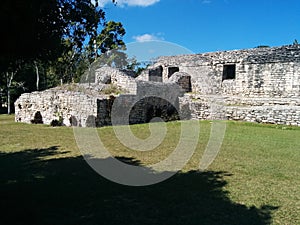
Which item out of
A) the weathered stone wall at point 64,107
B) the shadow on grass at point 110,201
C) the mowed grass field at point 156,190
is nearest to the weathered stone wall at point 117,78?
the weathered stone wall at point 64,107

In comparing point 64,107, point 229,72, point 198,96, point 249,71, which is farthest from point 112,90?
point 229,72

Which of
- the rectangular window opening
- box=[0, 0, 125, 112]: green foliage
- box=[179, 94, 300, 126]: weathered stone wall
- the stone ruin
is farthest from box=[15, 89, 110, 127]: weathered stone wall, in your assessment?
the rectangular window opening

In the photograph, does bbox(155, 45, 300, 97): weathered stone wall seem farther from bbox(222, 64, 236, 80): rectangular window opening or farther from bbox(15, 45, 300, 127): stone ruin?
bbox(222, 64, 236, 80): rectangular window opening

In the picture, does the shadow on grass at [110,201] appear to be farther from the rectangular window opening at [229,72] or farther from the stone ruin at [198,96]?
the rectangular window opening at [229,72]

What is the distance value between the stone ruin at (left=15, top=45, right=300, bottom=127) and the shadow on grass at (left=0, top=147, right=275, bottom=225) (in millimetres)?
8223

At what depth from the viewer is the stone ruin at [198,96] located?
1466 centimetres

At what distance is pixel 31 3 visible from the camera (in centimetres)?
387

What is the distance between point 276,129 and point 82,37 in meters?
10.6

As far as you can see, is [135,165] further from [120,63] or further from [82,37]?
[120,63]

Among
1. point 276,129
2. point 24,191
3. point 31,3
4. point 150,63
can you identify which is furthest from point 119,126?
point 150,63

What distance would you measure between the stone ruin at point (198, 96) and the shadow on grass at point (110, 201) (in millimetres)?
8223

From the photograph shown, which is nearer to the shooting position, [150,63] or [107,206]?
[107,206]

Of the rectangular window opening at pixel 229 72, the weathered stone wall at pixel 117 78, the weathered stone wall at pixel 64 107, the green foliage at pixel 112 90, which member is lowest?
the weathered stone wall at pixel 64 107

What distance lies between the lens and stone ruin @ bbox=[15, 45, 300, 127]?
14.7 m
